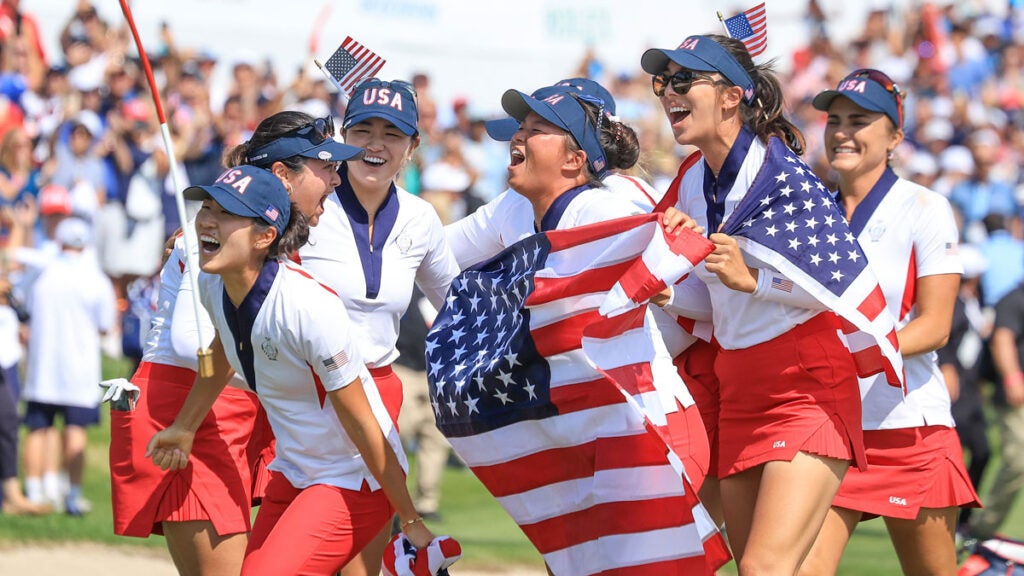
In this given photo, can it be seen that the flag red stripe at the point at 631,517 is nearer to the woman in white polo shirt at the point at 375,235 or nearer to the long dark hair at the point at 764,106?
the woman in white polo shirt at the point at 375,235

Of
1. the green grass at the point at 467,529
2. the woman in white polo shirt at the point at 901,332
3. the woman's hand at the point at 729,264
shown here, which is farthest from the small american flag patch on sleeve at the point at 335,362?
the green grass at the point at 467,529

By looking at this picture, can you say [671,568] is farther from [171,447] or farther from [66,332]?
[66,332]

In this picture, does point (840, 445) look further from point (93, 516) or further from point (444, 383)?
point (93, 516)

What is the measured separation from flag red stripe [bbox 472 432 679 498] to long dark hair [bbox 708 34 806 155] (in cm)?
124

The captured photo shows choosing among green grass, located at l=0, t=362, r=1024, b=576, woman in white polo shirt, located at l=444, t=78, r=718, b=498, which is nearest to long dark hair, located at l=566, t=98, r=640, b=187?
woman in white polo shirt, located at l=444, t=78, r=718, b=498

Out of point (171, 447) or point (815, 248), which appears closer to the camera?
point (815, 248)

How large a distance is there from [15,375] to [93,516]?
1240mm

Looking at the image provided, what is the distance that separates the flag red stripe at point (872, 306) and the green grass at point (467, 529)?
4.61 meters

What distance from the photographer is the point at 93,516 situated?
10258mm

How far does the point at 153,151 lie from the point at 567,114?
9638mm

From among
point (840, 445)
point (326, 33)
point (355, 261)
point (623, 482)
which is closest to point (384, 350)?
point (355, 261)

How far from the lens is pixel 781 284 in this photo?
491 centimetres

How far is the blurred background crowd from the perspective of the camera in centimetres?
1238

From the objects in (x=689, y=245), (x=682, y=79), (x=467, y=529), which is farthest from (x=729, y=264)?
(x=467, y=529)
